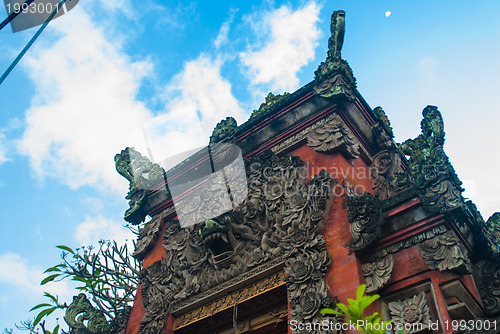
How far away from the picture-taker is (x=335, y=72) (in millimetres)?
9883

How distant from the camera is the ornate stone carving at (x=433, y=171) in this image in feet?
22.3

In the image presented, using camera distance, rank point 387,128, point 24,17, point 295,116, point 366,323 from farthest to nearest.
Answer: point 387,128 → point 295,116 → point 24,17 → point 366,323

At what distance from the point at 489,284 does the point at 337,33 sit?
6.06 m

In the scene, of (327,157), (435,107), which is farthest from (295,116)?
(435,107)

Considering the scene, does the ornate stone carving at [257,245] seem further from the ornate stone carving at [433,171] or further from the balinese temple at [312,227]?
the ornate stone carving at [433,171]

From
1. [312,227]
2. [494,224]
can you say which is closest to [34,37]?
[312,227]

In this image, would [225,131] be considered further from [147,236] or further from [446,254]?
[446,254]

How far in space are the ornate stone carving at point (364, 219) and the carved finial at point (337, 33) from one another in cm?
393

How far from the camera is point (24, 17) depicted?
4727 millimetres

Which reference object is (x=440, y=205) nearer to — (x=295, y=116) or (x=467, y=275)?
(x=467, y=275)

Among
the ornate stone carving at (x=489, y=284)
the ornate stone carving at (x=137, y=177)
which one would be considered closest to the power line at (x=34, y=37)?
the ornate stone carving at (x=489, y=284)

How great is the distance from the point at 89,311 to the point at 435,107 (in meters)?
8.63

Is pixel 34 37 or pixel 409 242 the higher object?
pixel 34 37

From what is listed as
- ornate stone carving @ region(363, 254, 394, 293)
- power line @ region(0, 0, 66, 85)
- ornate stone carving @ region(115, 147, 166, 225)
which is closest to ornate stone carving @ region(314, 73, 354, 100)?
ornate stone carving @ region(363, 254, 394, 293)
